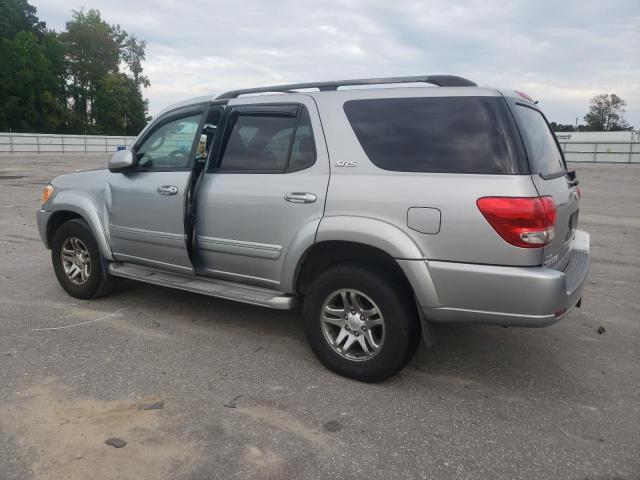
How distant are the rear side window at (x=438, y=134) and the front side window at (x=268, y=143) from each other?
0.37 meters

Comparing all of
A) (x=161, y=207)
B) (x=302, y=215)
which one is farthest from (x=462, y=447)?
(x=161, y=207)

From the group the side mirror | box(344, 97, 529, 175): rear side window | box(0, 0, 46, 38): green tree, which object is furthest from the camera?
box(0, 0, 46, 38): green tree

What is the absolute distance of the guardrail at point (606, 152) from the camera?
114 ft

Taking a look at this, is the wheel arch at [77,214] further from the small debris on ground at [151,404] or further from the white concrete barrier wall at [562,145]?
the white concrete barrier wall at [562,145]

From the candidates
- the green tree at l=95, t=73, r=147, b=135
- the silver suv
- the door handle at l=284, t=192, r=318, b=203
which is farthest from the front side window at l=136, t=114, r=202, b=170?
the green tree at l=95, t=73, r=147, b=135

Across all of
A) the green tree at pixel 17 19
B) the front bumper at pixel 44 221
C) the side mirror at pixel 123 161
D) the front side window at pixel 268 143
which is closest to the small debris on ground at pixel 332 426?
the front side window at pixel 268 143

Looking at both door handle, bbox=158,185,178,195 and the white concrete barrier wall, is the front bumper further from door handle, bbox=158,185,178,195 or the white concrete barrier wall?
the white concrete barrier wall

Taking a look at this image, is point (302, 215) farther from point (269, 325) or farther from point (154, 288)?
point (154, 288)

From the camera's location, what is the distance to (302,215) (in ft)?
12.5

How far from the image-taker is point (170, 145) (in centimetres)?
475

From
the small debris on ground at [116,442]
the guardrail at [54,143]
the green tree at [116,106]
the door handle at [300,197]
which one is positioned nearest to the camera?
the small debris on ground at [116,442]

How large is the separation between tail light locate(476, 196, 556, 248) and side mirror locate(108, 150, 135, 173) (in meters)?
2.99

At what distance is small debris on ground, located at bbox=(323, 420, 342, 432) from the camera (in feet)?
10.2

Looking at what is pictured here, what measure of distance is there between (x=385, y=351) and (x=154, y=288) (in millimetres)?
3123
